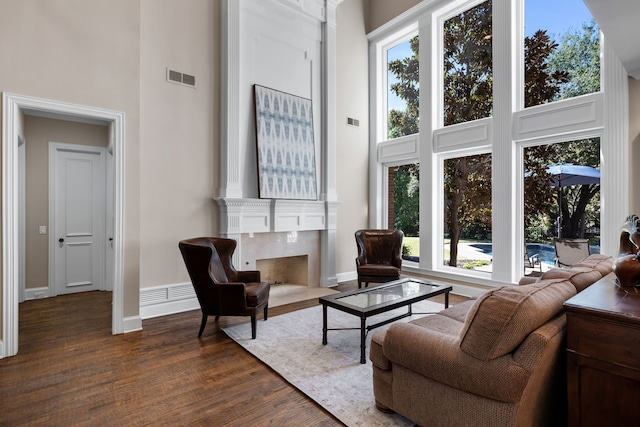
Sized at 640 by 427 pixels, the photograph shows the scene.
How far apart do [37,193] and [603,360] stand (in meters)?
6.50

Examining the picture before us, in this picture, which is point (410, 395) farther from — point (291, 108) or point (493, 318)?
point (291, 108)

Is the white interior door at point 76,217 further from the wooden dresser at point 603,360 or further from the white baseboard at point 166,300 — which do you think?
the wooden dresser at point 603,360

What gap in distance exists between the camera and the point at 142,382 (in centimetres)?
257

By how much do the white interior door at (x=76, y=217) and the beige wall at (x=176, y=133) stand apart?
2.03 m

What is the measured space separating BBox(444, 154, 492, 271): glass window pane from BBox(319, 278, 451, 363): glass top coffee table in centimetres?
171

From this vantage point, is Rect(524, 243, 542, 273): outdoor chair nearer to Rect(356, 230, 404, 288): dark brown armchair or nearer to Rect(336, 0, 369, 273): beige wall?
Rect(356, 230, 404, 288): dark brown armchair

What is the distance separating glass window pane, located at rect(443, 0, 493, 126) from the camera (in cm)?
505

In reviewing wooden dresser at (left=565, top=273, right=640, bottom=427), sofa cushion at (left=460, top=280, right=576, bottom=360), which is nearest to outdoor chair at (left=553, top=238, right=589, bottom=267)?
wooden dresser at (left=565, top=273, right=640, bottom=427)

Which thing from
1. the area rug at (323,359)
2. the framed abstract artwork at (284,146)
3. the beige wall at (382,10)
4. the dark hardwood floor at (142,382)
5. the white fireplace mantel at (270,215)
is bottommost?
the dark hardwood floor at (142,382)

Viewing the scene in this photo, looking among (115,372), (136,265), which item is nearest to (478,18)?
(136,265)

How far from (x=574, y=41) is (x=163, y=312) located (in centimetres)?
624

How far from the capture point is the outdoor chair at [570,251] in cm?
416

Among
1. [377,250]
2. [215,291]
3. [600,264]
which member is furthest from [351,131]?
[600,264]

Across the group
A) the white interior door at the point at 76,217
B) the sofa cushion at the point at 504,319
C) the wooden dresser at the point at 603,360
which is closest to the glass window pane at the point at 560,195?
the wooden dresser at the point at 603,360
